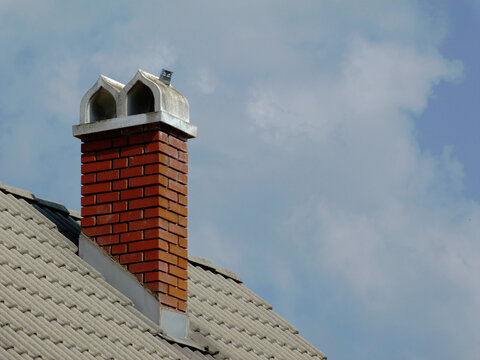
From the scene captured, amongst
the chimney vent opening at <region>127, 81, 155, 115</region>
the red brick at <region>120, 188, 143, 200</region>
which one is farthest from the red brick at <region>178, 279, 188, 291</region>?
the chimney vent opening at <region>127, 81, 155, 115</region>

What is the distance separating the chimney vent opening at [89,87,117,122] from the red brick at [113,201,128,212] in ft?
3.24

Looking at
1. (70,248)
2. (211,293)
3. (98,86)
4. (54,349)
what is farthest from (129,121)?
(54,349)

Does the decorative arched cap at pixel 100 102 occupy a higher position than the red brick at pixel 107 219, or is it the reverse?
the decorative arched cap at pixel 100 102

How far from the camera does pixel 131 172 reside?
40.4ft

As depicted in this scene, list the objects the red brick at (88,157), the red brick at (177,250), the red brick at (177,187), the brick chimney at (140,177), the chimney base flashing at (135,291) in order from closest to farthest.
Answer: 1. the chimney base flashing at (135,291)
2. the brick chimney at (140,177)
3. the red brick at (177,250)
4. the red brick at (177,187)
5. the red brick at (88,157)

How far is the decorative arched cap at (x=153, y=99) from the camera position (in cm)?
1242

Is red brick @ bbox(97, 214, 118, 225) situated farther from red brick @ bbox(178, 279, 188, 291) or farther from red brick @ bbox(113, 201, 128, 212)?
red brick @ bbox(178, 279, 188, 291)

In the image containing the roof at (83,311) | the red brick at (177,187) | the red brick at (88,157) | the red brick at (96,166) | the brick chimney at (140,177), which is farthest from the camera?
the red brick at (88,157)

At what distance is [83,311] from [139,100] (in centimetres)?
267

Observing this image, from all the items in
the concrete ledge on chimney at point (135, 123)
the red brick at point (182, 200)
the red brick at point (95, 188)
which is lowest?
the red brick at point (182, 200)

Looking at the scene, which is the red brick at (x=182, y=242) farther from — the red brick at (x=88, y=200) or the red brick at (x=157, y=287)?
the red brick at (x=88, y=200)

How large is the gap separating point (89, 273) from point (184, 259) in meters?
0.99

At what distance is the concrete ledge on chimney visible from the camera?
12281 mm

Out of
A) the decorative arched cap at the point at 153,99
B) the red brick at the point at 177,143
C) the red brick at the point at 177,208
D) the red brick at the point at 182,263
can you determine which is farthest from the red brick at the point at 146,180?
the red brick at the point at 182,263
